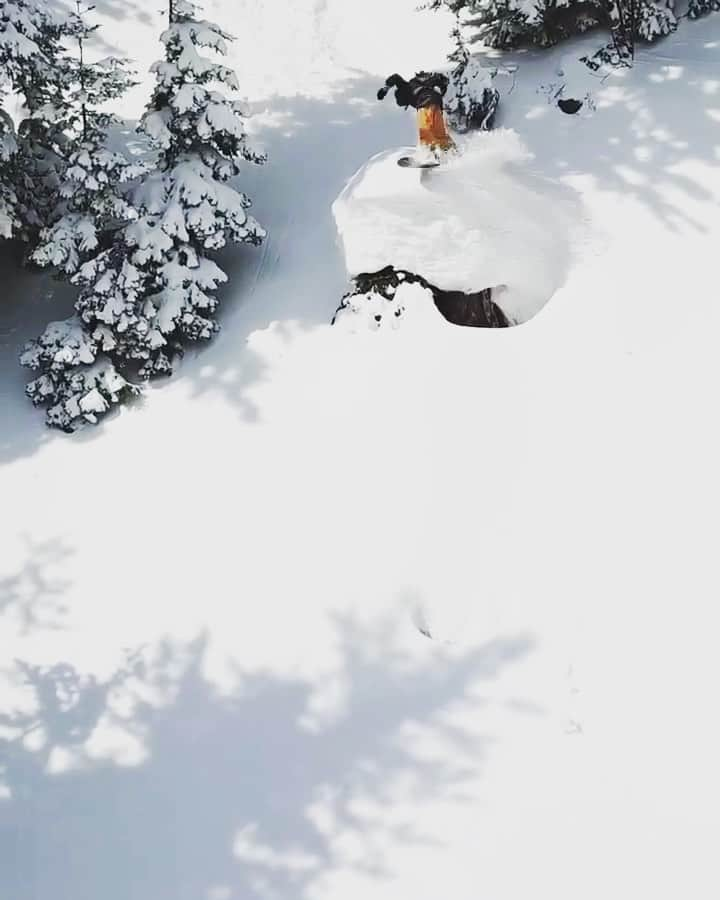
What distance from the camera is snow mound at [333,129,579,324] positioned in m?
7.89

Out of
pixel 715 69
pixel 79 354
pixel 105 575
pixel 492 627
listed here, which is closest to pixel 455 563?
pixel 492 627

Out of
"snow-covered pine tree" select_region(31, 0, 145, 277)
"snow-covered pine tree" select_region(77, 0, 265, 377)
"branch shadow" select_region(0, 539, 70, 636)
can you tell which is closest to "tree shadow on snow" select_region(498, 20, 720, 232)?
"snow-covered pine tree" select_region(77, 0, 265, 377)

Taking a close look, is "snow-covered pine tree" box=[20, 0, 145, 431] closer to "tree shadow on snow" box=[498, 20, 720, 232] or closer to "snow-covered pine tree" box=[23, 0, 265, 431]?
"snow-covered pine tree" box=[23, 0, 265, 431]

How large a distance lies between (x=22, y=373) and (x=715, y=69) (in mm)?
8881

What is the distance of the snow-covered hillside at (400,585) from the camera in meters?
4.84

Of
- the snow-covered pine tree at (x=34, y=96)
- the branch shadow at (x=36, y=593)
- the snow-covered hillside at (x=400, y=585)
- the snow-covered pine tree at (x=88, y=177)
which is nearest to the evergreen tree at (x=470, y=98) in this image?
the snow-covered hillside at (x=400, y=585)

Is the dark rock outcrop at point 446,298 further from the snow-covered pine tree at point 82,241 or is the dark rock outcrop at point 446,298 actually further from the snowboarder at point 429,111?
the snow-covered pine tree at point 82,241

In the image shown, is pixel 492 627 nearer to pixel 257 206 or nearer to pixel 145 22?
pixel 257 206

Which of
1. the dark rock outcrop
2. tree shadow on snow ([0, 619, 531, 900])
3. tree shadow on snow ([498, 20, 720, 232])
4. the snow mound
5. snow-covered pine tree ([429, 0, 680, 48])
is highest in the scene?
snow-covered pine tree ([429, 0, 680, 48])

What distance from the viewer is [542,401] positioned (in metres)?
6.86

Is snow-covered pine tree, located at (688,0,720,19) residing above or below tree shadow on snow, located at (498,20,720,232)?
above

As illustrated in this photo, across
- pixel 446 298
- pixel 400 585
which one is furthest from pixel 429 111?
pixel 400 585

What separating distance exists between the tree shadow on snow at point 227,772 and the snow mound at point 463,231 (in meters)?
Result: 3.71

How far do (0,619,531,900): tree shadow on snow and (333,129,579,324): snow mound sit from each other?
3709mm
